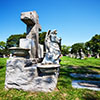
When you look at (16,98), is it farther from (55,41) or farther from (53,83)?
(55,41)

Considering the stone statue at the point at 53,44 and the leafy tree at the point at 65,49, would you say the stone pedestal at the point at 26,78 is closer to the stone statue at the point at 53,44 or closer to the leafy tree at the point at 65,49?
the stone statue at the point at 53,44

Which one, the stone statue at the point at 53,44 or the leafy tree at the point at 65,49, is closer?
the stone statue at the point at 53,44

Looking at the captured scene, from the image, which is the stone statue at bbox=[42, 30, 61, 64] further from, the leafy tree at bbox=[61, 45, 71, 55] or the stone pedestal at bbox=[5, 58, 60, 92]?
the leafy tree at bbox=[61, 45, 71, 55]

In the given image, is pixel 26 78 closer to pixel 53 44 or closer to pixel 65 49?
pixel 53 44

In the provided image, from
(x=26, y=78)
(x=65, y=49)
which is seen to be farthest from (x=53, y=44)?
(x=65, y=49)

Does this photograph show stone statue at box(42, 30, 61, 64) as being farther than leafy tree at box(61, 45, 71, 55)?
No

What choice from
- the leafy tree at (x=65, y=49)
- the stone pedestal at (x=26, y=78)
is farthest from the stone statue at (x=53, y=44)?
the leafy tree at (x=65, y=49)

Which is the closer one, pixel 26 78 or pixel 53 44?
pixel 26 78

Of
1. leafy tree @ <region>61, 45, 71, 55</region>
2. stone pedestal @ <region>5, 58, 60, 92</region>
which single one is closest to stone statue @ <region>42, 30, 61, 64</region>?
stone pedestal @ <region>5, 58, 60, 92</region>

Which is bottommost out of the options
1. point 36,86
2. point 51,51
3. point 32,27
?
point 36,86

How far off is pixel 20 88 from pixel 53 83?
130 centimetres

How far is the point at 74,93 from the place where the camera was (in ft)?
8.96

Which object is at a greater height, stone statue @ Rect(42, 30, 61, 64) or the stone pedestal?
stone statue @ Rect(42, 30, 61, 64)

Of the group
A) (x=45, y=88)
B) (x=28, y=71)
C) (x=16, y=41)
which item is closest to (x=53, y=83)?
(x=45, y=88)
